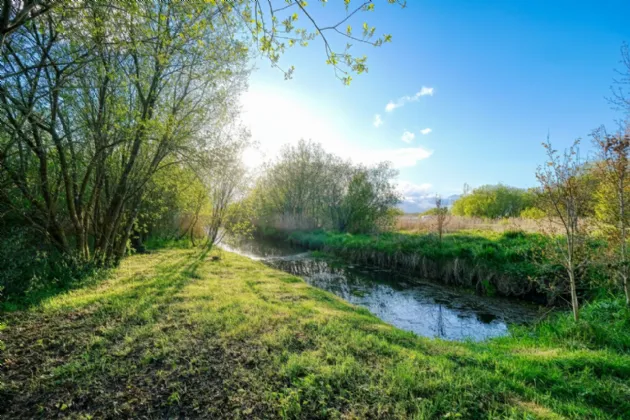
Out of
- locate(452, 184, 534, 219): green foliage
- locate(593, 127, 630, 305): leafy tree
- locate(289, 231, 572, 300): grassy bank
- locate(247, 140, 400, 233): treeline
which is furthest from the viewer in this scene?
locate(452, 184, 534, 219): green foliage

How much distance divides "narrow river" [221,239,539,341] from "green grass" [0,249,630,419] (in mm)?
1928

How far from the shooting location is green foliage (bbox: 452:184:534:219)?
147ft

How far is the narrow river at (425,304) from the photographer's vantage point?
786 cm

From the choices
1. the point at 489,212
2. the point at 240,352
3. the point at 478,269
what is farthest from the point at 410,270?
Result: the point at 489,212

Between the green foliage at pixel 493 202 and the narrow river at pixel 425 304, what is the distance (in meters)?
36.0

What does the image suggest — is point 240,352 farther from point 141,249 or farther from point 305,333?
point 141,249

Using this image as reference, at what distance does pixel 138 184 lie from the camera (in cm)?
936

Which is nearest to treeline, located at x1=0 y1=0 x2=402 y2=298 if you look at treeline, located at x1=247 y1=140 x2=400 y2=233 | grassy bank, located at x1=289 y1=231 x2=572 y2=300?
grassy bank, located at x1=289 y1=231 x2=572 y2=300

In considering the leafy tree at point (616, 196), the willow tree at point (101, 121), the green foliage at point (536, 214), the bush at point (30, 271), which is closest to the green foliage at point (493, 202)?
the green foliage at point (536, 214)

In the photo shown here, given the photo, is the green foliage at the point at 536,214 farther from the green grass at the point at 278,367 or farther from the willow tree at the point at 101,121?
the willow tree at the point at 101,121

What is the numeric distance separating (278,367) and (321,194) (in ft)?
92.4

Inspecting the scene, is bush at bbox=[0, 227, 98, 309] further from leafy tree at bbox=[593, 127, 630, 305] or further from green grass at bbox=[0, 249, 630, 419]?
leafy tree at bbox=[593, 127, 630, 305]

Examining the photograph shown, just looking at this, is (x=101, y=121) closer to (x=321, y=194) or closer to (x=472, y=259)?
(x=472, y=259)

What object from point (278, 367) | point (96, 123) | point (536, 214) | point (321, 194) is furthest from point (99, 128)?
point (321, 194)
